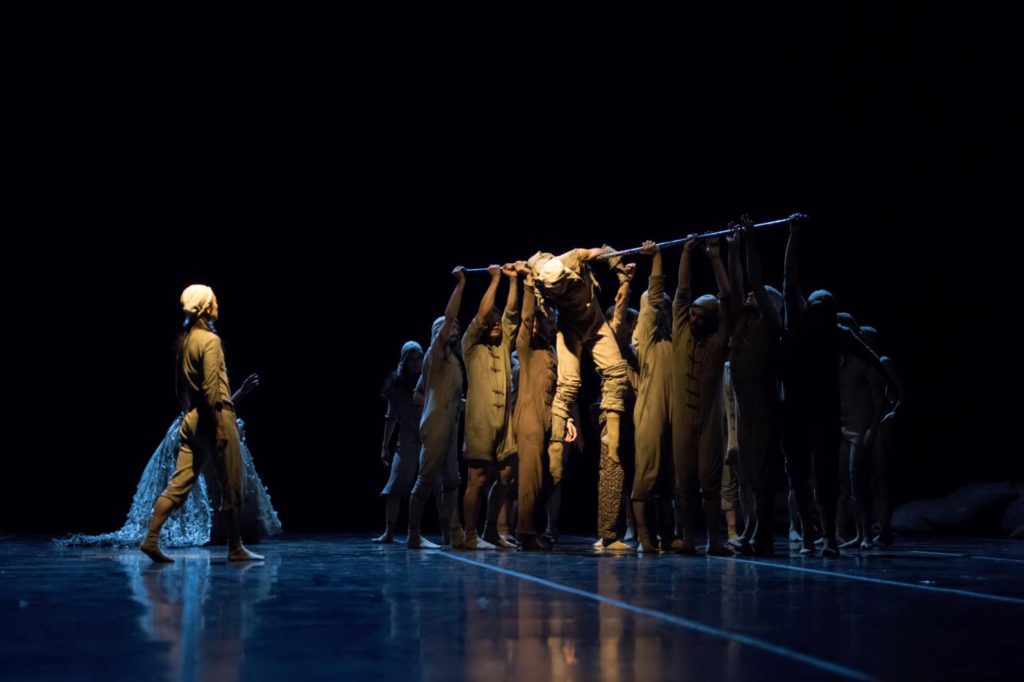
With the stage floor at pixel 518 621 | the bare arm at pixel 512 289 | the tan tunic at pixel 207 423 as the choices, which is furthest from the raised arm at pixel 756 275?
the tan tunic at pixel 207 423

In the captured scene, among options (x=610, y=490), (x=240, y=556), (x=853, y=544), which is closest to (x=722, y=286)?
(x=610, y=490)

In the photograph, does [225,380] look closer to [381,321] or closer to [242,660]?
Answer: [242,660]

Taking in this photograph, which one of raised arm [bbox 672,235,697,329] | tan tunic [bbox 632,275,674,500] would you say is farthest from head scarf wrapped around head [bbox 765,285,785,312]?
tan tunic [bbox 632,275,674,500]

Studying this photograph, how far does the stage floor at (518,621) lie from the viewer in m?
3.26

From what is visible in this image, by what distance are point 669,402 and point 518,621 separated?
3.96 m

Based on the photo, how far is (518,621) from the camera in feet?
13.8

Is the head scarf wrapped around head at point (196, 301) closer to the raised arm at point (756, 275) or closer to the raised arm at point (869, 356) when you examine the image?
the raised arm at point (756, 275)

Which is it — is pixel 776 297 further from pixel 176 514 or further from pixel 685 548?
pixel 176 514

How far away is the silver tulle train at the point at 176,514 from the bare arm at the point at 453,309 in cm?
200

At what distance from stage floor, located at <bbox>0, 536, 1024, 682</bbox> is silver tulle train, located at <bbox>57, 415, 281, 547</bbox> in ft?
8.35

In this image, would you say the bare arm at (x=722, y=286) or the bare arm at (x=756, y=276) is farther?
the bare arm at (x=722, y=286)

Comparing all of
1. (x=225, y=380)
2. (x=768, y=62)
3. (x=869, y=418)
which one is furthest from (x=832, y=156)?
(x=225, y=380)

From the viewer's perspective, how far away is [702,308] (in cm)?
779

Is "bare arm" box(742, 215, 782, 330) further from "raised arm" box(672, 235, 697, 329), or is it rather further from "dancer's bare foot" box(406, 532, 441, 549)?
"dancer's bare foot" box(406, 532, 441, 549)
